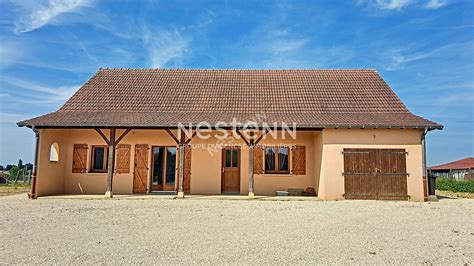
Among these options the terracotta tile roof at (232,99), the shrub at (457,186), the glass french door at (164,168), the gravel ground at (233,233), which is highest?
the terracotta tile roof at (232,99)

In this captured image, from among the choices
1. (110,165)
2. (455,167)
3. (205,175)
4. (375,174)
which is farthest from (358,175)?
(455,167)

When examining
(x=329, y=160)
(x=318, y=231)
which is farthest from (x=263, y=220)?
(x=329, y=160)

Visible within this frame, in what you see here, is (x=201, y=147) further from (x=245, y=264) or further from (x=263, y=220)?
(x=245, y=264)

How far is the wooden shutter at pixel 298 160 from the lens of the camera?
39.8 ft

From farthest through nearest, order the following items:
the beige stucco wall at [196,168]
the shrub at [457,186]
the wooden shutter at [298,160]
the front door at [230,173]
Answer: the shrub at [457,186] → the front door at [230,173] → the wooden shutter at [298,160] → the beige stucco wall at [196,168]

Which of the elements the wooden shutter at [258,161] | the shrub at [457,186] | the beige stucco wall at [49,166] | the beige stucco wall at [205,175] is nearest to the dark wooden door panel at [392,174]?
the beige stucco wall at [205,175]

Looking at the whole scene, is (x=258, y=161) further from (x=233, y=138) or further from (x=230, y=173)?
(x=233, y=138)

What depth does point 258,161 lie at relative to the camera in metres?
12.3

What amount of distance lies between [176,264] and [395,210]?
21.6 ft

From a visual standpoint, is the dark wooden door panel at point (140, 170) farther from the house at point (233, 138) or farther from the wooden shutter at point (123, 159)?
the wooden shutter at point (123, 159)

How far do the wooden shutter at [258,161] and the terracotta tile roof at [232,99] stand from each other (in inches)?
50.5

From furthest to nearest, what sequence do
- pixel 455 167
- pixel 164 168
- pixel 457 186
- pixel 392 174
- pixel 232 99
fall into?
pixel 455 167, pixel 457 186, pixel 232 99, pixel 164 168, pixel 392 174

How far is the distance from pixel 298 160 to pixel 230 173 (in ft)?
8.05

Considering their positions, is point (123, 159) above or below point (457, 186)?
above
